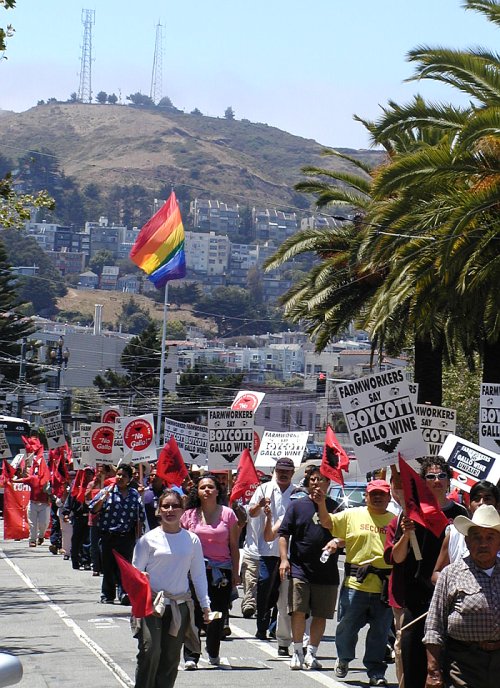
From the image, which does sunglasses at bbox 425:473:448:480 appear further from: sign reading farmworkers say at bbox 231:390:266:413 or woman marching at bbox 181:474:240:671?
sign reading farmworkers say at bbox 231:390:266:413

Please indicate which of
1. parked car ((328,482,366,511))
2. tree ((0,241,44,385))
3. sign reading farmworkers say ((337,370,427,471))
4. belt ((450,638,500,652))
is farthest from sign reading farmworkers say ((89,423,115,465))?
tree ((0,241,44,385))

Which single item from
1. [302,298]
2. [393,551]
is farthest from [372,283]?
[393,551]

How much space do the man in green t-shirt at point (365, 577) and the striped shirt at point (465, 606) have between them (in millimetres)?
3648

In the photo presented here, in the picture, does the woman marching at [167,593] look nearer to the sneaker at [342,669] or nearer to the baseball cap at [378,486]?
the sneaker at [342,669]

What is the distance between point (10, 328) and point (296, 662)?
61.2m

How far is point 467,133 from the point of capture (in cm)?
1814

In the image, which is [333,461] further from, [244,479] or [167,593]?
[167,593]

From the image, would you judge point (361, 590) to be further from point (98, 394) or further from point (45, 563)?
point (98, 394)

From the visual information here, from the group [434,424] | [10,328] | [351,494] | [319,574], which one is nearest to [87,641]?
[319,574]

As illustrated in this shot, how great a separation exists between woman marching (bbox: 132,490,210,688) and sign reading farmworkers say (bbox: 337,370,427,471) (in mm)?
1737

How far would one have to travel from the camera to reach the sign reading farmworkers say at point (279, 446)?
19.1 meters

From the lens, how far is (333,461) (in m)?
14.2

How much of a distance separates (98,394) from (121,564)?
91.4 metres

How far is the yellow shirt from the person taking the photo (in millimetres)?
11156
